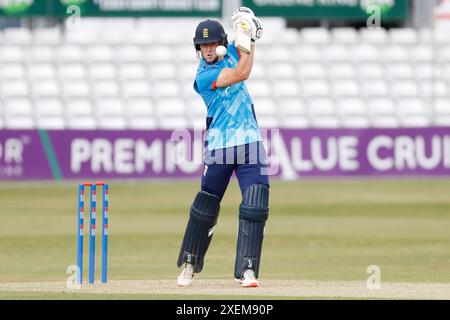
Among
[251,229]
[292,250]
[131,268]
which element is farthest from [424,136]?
[251,229]

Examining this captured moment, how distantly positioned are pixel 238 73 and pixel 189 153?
13762mm

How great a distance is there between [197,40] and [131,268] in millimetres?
3347

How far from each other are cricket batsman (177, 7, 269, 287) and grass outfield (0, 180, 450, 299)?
0.46 meters

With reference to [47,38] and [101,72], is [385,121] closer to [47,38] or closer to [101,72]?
[101,72]

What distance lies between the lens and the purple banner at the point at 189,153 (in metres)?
22.7

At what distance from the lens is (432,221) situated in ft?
53.5

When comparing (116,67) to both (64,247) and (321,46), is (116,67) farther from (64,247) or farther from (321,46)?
(64,247)

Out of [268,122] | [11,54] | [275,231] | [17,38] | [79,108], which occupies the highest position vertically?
[17,38]

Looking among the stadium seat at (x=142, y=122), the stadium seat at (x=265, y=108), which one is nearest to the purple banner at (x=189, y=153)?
the stadium seat at (x=142, y=122)

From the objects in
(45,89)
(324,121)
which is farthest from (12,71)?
(324,121)

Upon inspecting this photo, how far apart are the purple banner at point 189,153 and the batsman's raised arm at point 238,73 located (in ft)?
42.7

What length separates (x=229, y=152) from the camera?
354 inches

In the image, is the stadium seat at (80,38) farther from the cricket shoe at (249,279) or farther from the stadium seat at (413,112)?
the cricket shoe at (249,279)

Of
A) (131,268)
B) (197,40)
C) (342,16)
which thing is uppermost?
(342,16)
